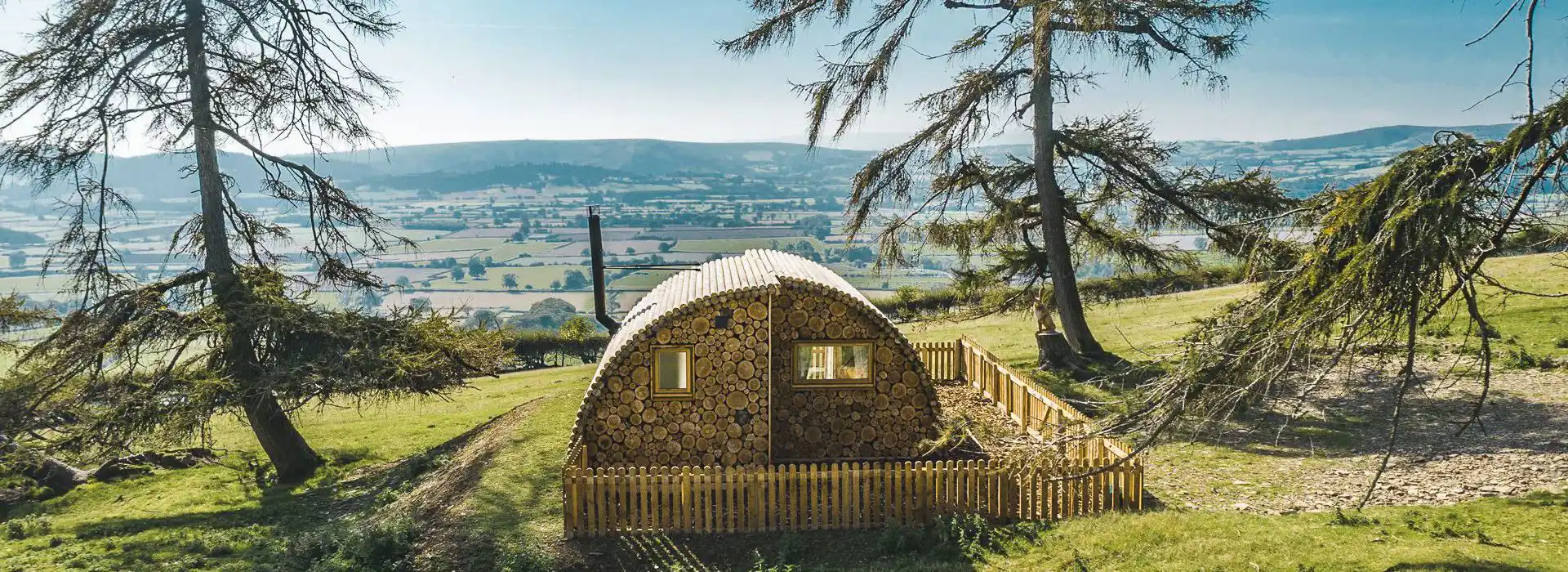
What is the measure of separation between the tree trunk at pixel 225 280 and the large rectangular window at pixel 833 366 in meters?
9.95

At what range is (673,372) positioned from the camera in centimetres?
1466

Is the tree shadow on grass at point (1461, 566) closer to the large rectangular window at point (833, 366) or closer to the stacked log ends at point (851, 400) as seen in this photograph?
the stacked log ends at point (851, 400)

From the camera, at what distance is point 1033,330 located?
31.9 meters

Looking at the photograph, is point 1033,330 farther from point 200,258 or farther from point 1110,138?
point 200,258

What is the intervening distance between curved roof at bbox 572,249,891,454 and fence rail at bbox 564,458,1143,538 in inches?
65.1

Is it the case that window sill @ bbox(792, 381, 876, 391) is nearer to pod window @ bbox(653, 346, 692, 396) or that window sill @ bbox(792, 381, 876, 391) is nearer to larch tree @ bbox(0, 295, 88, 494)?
pod window @ bbox(653, 346, 692, 396)

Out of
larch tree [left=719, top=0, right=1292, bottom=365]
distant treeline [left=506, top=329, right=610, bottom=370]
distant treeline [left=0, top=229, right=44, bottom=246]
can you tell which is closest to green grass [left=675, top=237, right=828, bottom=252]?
distant treeline [left=506, top=329, right=610, bottom=370]

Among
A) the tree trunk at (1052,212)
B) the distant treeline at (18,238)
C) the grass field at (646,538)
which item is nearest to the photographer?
the grass field at (646,538)

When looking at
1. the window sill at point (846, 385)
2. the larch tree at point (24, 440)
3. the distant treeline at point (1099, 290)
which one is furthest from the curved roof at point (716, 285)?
the larch tree at point (24, 440)

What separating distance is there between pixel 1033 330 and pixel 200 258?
82.2 ft

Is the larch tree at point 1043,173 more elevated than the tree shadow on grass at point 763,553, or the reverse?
the larch tree at point 1043,173

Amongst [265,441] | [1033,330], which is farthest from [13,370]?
[1033,330]

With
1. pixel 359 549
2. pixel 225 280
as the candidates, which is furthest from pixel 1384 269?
pixel 225 280

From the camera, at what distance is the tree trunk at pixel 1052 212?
873 inches
